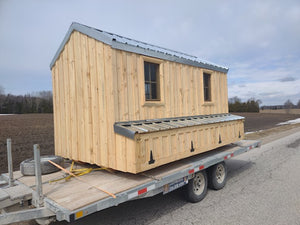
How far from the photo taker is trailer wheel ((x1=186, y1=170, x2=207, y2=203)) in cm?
517

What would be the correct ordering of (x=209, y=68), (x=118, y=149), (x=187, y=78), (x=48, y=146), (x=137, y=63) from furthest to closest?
(x=48, y=146), (x=209, y=68), (x=187, y=78), (x=137, y=63), (x=118, y=149)

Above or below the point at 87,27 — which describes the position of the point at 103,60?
below

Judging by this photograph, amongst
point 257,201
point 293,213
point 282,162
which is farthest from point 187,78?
point 282,162

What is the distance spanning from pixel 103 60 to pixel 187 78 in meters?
2.62

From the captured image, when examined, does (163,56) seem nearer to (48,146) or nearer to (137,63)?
(137,63)

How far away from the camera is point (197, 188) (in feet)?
18.0

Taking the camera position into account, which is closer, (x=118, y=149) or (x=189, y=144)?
(x=118, y=149)

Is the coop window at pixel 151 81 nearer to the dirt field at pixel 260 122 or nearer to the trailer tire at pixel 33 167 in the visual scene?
the trailer tire at pixel 33 167

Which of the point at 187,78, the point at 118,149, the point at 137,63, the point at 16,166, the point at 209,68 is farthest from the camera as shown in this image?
the point at 16,166

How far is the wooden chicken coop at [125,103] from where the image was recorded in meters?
4.45

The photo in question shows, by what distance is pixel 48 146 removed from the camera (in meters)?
13.5

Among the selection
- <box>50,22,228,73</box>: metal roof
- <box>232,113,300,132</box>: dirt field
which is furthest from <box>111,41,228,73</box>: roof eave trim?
<box>232,113,300,132</box>: dirt field

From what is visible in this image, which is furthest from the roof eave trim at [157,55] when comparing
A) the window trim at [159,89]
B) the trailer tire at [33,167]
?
the trailer tire at [33,167]

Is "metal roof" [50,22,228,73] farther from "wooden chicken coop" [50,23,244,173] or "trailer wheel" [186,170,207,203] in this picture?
"trailer wheel" [186,170,207,203]
